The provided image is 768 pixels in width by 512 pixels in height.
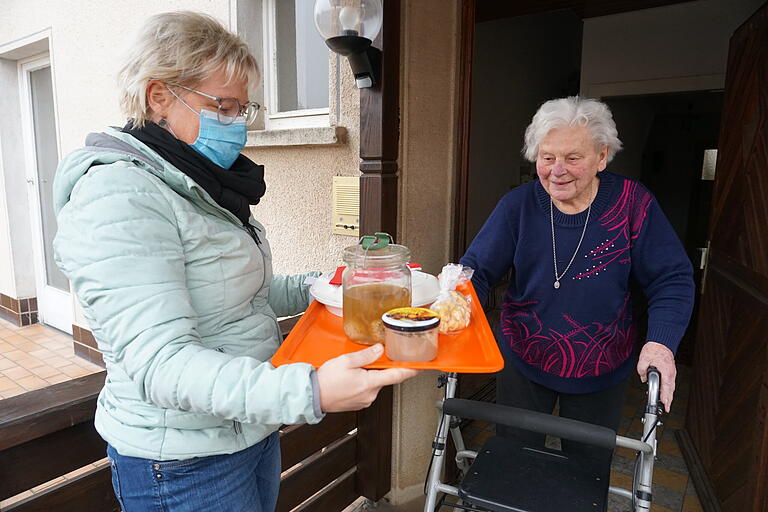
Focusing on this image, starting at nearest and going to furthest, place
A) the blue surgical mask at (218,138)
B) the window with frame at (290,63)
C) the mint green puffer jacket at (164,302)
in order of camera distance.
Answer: the mint green puffer jacket at (164,302) < the blue surgical mask at (218,138) < the window with frame at (290,63)

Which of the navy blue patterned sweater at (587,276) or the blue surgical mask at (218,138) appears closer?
the blue surgical mask at (218,138)

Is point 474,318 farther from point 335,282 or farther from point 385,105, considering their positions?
point 385,105

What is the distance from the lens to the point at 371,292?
0.96m

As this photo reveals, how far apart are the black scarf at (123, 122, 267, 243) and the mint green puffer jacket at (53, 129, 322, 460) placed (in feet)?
0.10

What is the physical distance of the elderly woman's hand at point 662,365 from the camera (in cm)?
118

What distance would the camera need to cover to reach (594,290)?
1.42 metres

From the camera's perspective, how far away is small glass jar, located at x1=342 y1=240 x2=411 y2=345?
95 centimetres

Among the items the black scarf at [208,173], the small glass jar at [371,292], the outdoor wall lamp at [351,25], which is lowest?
the small glass jar at [371,292]

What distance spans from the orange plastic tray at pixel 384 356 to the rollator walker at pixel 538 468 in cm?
30

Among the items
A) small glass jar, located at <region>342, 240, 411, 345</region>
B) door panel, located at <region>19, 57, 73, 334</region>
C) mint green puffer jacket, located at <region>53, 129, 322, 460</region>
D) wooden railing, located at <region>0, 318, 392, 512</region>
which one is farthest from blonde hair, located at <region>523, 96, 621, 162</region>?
door panel, located at <region>19, 57, 73, 334</region>

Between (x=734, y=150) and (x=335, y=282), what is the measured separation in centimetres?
207

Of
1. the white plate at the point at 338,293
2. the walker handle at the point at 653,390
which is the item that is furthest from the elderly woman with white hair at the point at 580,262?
the white plate at the point at 338,293

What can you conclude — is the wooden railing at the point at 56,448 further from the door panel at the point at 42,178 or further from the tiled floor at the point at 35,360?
the door panel at the point at 42,178

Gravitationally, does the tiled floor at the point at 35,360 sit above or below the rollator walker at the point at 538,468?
below
